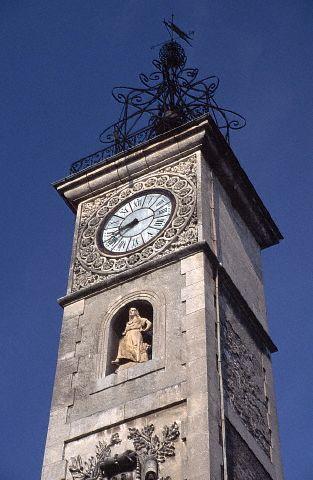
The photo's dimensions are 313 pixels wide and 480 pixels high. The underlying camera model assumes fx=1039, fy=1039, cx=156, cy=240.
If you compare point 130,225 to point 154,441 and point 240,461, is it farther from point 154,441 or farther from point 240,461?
point 240,461

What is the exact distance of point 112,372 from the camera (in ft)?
56.9

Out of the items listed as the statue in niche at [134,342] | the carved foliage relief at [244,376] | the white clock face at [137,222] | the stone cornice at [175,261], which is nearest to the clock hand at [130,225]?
the white clock face at [137,222]

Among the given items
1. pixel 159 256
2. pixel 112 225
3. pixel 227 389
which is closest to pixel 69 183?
pixel 112 225

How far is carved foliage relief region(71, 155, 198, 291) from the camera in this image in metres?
18.8

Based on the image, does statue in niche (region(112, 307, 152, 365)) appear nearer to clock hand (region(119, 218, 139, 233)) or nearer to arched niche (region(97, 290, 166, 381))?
arched niche (region(97, 290, 166, 381))

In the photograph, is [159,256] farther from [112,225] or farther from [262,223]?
[262,223]

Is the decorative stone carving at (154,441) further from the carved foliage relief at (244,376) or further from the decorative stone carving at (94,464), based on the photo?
the carved foliage relief at (244,376)

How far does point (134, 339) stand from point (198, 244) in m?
2.00

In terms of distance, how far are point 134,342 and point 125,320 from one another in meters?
0.80

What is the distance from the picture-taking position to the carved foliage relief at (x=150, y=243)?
61.7 feet

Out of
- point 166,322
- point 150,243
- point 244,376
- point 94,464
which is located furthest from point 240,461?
point 150,243

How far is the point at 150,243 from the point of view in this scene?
1905cm

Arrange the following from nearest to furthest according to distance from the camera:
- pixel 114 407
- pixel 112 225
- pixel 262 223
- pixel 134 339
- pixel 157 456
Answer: pixel 157 456 → pixel 114 407 → pixel 134 339 → pixel 112 225 → pixel 262 223

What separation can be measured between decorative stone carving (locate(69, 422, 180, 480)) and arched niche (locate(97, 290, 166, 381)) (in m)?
1.52
